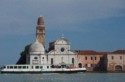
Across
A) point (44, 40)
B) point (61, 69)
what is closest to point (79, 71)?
point (61, 69)

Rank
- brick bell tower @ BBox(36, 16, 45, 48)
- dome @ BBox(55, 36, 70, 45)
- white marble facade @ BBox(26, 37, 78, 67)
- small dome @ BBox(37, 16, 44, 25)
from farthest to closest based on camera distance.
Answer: small dome @ BBox(37, 16, 44, 25)
brick bell tower @ BBox(36, 16, 45, 48)
dome @ BBox(55, 36, 70, 45)
white marble facade @ BBox(26, 37, 78, 67)

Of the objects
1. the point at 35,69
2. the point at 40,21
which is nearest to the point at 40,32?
the point at 40,21

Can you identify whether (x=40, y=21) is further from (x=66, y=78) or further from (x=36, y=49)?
(x=66, y=78)

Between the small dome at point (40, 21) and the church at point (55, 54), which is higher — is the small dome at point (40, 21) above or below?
above

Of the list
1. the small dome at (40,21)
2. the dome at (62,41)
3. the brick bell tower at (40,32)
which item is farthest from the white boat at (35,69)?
the small dome at (40,21)

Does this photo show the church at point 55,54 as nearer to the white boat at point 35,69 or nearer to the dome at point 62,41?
the dome at point 62,41

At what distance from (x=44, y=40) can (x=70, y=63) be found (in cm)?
1094

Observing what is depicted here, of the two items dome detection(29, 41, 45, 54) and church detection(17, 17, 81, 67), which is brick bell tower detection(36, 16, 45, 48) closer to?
church detection(17, 17, 81, 67)

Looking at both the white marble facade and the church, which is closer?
the church

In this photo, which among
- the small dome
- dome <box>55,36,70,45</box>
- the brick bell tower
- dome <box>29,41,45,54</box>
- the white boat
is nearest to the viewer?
the white boat

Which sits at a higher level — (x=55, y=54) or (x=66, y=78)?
(x=55, y=54)

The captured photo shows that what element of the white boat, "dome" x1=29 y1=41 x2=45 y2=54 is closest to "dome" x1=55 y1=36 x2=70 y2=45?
"dome" x1=29 y1=41 x2=45 y2=54

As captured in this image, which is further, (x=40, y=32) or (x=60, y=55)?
(x=40, y=32)

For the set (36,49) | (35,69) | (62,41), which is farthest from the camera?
(62,41)
